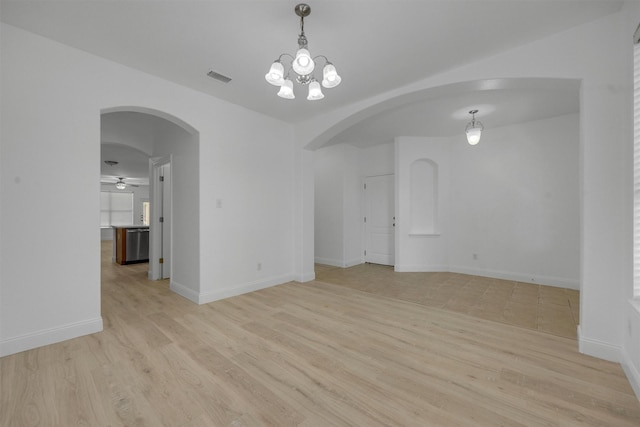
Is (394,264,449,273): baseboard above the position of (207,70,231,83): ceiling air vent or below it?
below

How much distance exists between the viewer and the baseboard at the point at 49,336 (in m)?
2.26

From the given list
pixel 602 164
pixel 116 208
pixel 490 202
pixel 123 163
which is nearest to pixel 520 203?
pixel 490 202

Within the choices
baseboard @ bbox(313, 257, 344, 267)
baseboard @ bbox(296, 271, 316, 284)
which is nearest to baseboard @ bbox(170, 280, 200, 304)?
baseboard @ bbox(296, 271, 316, 284)

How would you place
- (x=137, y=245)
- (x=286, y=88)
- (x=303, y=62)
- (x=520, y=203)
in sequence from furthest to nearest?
(x=137, y=245), (x=520, y=203), (x=286, y=88), (x=303, y=62)

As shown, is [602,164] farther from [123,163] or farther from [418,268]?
[123,163]

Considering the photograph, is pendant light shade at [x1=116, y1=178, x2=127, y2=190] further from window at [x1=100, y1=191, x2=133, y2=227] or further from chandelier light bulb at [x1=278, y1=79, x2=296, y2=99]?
→ chandelier light bulb at [x1=278, y1=79, x2=296, y2=99]

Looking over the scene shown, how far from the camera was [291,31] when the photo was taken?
2.30m

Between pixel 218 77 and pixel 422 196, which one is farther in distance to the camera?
pixel 422 196

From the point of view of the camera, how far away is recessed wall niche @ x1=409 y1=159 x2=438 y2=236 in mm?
5852

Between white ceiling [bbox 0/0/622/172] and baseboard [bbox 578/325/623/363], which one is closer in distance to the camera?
white ceiling [bbox 0/0/622/172]

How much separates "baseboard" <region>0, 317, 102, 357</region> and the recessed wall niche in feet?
17.9

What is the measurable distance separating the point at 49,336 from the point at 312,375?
251 centimetres

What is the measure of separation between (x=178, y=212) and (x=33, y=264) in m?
1.83

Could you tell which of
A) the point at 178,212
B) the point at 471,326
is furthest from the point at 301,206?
the point at 471,326
